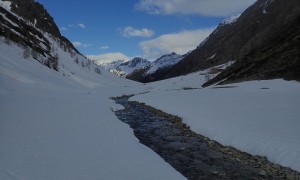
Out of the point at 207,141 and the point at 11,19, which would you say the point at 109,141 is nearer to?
the point at 207,141

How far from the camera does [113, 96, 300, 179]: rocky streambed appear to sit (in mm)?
16469

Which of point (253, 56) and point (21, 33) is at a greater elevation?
point (21, 33)

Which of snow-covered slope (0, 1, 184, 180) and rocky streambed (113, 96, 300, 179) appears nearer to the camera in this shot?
snow-covered slope (0, 1, 184, 180)

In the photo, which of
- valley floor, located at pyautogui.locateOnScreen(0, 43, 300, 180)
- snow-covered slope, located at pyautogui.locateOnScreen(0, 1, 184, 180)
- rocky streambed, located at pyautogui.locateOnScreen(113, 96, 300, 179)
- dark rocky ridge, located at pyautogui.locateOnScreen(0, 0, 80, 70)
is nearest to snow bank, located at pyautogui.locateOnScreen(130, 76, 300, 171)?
valley floor, located at pyautogui.locateOnScreen(0, 43, 300, 180)

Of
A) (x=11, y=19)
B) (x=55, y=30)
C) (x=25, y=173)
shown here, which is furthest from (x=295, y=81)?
(x=55, y=30)

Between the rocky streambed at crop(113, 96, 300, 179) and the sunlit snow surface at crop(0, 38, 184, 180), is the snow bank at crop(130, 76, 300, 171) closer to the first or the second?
the rocky streambed at crop(113, 96, 300, 179)

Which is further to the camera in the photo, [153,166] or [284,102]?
[284,102]

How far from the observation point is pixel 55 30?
16062 centimetres

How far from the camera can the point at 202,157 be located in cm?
1984

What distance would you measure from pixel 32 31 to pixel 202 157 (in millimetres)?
97483

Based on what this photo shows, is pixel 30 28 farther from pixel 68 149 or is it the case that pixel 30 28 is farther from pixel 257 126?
pixel 68 149

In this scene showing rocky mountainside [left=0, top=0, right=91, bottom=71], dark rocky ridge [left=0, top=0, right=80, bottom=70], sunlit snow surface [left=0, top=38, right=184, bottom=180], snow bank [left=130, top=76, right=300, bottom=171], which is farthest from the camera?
dark rocky ridge [left=0, top=0, right=80, bottom=70]

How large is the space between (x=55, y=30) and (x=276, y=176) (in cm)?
15536

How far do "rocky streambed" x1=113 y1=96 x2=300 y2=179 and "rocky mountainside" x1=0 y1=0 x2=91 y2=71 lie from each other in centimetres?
4954
